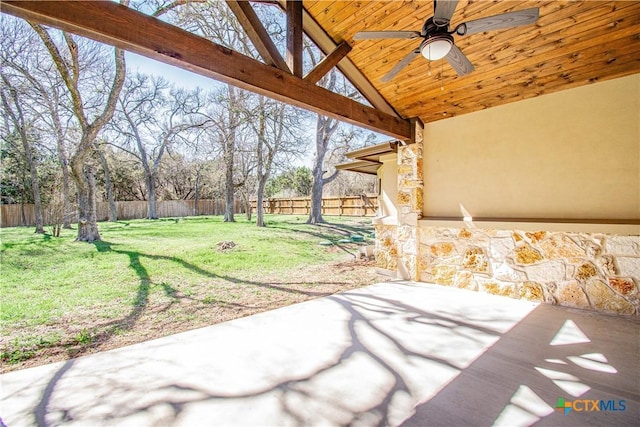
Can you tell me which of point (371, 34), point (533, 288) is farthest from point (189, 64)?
point (533, 288)

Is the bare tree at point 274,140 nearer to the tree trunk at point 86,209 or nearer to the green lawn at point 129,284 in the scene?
the green lawn at point 129,284

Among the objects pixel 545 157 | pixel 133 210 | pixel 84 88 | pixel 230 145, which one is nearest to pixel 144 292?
pixel 545 157

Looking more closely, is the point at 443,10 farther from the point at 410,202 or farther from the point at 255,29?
the point at 410,202

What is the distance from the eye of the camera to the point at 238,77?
2.44m

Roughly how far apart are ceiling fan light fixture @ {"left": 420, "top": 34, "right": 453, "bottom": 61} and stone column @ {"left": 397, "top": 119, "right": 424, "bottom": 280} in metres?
2.18

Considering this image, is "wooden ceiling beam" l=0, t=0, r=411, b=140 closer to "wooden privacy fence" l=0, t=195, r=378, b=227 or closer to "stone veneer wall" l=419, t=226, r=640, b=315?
"stone veneer wall" l=419, t=226, r=640, b=315

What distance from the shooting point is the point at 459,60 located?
94.7 inches

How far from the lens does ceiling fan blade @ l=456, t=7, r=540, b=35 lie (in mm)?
1935

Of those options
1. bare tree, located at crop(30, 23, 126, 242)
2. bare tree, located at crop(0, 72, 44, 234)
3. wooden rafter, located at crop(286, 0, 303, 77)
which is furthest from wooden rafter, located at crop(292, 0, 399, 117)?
bare tree, located at crop(0, 72, 44, 234)

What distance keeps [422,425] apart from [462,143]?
3729mm

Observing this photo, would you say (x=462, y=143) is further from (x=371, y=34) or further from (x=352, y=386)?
(x=352, y=386)

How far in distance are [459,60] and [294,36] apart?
1.64m

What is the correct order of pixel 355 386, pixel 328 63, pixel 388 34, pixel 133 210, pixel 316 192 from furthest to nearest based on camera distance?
pixel 133 210
pixel 316 192
pixel 328 63
pixel 388 34
pixel 355 386

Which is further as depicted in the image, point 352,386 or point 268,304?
point 268,304
